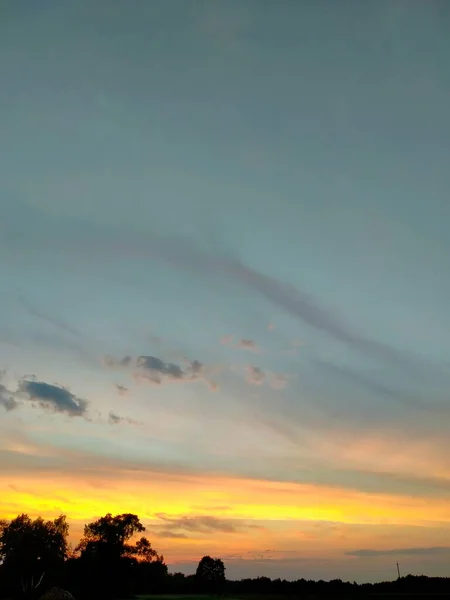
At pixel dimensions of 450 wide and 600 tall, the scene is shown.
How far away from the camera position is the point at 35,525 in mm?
119125

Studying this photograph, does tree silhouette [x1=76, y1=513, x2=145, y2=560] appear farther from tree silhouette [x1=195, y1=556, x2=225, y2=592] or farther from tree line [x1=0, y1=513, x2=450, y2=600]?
tree silhouette [x1=195, y1=556, x2=225, y2=592]

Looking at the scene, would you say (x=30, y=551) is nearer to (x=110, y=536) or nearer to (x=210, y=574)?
(x=110, y=536)

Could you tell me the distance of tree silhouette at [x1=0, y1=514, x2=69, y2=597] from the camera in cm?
10988

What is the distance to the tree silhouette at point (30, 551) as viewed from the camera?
110 m

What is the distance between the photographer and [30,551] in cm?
11238

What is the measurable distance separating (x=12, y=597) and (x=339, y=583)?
103401 mm

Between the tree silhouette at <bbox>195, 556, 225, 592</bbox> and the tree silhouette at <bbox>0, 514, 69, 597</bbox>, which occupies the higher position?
the tree silhouette at <bbox>0, 514, 69, 597</bbox>

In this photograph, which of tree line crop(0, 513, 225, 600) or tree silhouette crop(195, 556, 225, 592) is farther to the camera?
tree silhouette crop(195, 556, 225, 592)

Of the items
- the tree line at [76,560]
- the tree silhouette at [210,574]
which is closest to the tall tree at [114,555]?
the tree line at [76,560]

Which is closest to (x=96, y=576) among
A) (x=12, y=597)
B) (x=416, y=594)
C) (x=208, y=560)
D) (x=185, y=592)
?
(x=12, y=597)

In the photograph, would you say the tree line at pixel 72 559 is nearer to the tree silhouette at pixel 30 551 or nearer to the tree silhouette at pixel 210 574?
the tree silhouette at pixel 30 551

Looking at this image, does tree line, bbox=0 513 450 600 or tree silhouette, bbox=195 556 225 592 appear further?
tree silhouette, bbox=195 556 225 592

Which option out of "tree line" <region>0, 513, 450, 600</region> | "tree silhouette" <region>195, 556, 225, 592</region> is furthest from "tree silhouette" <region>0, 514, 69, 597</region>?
"tree silhouette" <region>195, 556, 225, 592</region>

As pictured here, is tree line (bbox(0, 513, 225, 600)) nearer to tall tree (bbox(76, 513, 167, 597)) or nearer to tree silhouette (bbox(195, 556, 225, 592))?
tall tree (bbox(76, 513, 167, 597))
